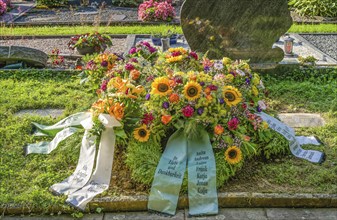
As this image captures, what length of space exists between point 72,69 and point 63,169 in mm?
3798

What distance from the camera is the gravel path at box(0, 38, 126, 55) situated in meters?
10.6

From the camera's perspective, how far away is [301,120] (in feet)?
21.8

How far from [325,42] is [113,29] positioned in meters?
4.66

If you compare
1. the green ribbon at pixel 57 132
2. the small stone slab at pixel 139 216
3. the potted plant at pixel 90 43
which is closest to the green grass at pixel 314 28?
the potted plant at pixel 90 43

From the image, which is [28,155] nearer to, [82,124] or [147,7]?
[82,124]

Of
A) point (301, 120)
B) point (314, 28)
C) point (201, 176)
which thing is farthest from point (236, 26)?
point (314, 28)

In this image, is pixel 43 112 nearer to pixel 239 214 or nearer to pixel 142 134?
pixel 142 134

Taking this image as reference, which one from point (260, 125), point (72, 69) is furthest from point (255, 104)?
point (72, 69)

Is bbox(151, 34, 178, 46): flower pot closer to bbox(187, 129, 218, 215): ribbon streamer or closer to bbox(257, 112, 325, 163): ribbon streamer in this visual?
bbox(257, 112, 325, 163): ribbon streamer

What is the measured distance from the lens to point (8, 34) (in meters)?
12.0

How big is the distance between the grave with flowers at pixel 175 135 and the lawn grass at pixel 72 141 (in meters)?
0.13

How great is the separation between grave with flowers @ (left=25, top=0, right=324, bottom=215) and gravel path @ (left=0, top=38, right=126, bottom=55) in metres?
5.05

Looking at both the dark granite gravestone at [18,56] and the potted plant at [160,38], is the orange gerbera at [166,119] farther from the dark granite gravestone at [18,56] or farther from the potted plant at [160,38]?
the potted plant at [160,38]

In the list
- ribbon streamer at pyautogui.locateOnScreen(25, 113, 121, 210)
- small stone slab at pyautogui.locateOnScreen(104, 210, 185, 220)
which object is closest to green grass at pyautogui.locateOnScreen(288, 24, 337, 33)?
ribbon streamer at pyautogui.locateOnScreen(25, 113, 121, 210)
